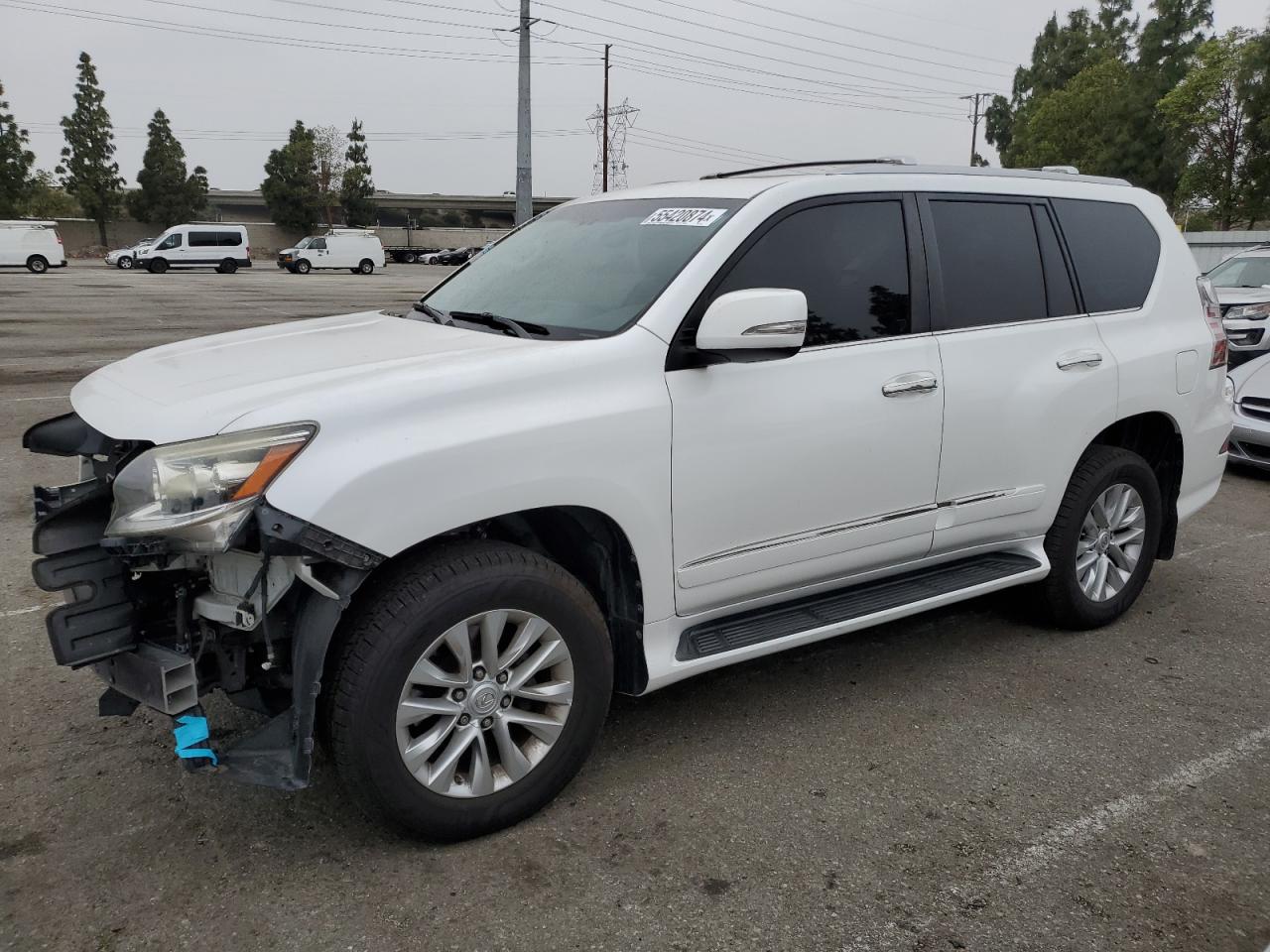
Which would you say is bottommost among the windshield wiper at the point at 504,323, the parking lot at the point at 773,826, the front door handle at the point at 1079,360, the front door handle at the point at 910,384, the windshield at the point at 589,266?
the parking lot at the point at 773,826

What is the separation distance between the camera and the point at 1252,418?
764cm

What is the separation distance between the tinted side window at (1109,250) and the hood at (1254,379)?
3.86m

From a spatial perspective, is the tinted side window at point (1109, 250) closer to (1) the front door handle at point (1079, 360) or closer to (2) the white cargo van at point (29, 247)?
(1) the front door handle at point (1079, 360)

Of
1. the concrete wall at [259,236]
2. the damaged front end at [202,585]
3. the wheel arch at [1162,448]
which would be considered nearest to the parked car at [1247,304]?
the wheel arch at [1162,448]

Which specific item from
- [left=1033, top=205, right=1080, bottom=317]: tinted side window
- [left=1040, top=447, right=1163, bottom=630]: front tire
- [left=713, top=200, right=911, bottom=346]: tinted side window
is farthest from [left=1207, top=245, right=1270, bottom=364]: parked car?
[left=713, top=200, right=911, bottom=346]: tinted side window

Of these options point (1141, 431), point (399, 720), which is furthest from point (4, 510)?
point (1141, 431)

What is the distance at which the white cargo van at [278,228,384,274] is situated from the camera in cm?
4769

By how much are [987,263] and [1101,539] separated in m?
1.38

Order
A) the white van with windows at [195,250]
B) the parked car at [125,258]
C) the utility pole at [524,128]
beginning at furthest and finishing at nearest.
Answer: the parked car at [125,258] → the white van with windows at [195,250] → the utility pole at [524,128]

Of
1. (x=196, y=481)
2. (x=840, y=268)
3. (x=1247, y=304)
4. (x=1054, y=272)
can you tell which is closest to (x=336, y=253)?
(x=1247, y=304)

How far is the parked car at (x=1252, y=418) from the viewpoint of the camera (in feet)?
24.7

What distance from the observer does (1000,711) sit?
3.68 metres

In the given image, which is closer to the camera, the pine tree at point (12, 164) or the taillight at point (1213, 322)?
the taillight at point (1213, 322)

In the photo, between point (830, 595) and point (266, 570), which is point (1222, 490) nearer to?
point (830, 595)
